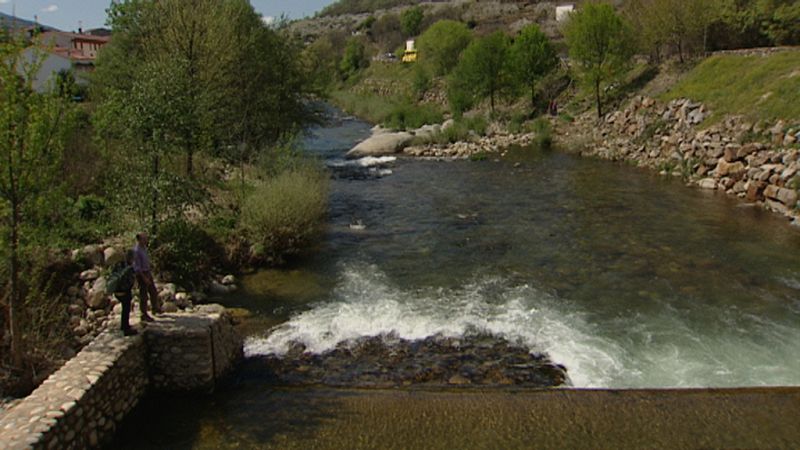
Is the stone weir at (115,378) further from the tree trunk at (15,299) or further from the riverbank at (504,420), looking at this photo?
the tree trunk at (15,299)

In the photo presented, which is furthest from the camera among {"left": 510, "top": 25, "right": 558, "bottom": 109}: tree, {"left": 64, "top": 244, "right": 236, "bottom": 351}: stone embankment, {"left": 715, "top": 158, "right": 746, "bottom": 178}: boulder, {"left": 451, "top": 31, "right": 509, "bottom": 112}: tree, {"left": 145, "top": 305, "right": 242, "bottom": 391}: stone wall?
{"left": 451, "top": 31, "right": 509, "bottom": 112}: tree

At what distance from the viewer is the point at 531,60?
51.6 meters

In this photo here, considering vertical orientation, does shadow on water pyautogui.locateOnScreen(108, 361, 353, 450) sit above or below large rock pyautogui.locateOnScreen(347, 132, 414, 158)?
below

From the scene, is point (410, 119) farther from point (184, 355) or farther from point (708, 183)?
point (184, 355)

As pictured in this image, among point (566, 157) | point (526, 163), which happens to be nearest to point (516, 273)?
point (526, 163)

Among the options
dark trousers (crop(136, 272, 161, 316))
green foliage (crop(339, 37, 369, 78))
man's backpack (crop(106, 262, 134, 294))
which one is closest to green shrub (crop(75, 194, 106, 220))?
dark trousers (crop(136, 272, 161, 316))

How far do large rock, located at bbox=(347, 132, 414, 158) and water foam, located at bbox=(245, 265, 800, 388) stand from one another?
83.2ft

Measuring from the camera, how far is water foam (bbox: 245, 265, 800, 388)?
38.1 feet

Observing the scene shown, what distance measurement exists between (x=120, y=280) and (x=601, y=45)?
40864 millimetres

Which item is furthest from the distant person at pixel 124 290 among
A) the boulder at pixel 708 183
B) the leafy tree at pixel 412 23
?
the leafy tree at pixel 412 23

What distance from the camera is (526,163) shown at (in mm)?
35219

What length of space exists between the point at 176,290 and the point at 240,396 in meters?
5.03

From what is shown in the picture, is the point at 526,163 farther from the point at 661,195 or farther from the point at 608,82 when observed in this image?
the point at 608,82

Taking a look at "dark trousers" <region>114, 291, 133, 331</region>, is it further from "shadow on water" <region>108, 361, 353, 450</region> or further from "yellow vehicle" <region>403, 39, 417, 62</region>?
"yellow vehicle" <region>403, 39, 417, 62</region>
